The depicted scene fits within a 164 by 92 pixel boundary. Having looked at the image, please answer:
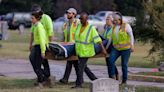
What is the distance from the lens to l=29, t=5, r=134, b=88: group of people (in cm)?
1285

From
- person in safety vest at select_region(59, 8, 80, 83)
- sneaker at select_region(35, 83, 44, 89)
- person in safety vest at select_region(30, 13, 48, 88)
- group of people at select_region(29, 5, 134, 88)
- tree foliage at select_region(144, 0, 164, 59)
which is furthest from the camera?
tree foliage at select_region(144, 0, 164, 59)

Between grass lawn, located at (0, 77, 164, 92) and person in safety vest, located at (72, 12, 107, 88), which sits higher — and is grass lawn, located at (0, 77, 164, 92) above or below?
below

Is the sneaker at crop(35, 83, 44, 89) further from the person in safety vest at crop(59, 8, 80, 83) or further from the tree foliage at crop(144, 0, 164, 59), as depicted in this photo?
the tree foliage at crop(144, 0, 164, 59)

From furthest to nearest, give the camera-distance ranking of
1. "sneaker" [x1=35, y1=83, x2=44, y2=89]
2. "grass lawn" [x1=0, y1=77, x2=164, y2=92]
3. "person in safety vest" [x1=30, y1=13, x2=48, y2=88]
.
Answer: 1. "sneaker" [x1=35, y1=83, x2=44, y2=89]
2. "person in safety vest" [x1=30, y1=13, x2=48, y2=88]
3. "grass lawn" [x1=0, y1=77, x2=164, y2=92]

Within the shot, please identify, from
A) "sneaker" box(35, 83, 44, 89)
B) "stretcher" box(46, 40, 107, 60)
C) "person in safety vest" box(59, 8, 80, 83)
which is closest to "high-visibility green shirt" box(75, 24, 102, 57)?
"stretcher" box(46, 40, 107, 60)

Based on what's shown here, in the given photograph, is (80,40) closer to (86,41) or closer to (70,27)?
(86,41)

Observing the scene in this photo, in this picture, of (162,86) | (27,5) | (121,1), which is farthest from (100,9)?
(162,86)

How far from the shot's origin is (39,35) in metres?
12.8

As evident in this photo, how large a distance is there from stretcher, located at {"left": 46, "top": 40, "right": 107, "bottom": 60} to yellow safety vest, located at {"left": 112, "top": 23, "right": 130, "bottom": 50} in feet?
1.66

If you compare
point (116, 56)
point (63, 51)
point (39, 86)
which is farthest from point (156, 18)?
point (39, 86)

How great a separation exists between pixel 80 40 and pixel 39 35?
3.01 ft

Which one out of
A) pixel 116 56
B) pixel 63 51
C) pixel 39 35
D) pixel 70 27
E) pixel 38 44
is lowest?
pixel 116 56

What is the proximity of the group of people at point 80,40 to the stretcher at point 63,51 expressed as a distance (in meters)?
0.14

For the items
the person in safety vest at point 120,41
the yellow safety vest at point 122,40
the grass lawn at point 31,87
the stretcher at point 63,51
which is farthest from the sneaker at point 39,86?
the yellow safety vest at point 122,40
